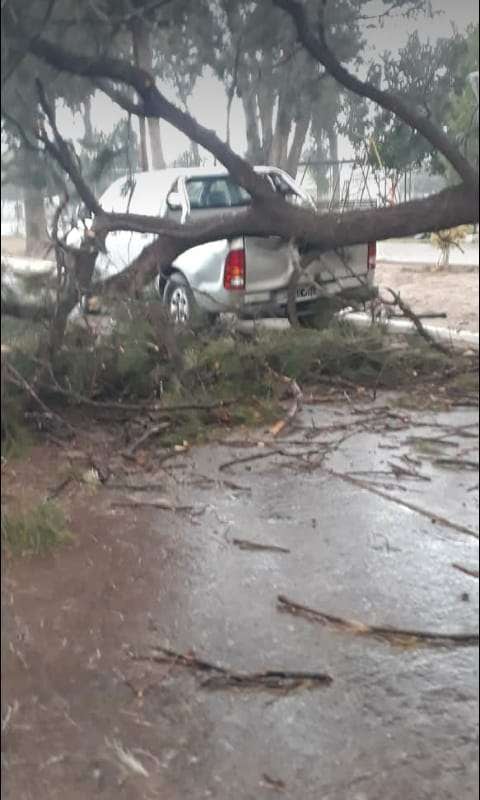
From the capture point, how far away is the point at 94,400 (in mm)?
1496

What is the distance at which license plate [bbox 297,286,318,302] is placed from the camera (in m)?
1.24

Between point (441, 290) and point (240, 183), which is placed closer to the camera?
point (240, 183)

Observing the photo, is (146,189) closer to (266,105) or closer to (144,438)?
(266,105)

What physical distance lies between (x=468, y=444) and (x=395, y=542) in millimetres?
233

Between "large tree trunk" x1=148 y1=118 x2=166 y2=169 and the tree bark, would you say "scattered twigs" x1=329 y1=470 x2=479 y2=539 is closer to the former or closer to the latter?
the tree bark

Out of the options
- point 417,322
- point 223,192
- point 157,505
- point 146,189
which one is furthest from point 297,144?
point 157,505

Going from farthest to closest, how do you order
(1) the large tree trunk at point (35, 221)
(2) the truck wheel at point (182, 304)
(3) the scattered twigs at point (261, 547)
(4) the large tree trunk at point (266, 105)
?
(3) the scattered twigs at point (261, 547)
(2) the truck wheel at point (182, 304)
(4) the large tree trunk at point (266, 105)
(1) the large tree trunk at point (35, 221)

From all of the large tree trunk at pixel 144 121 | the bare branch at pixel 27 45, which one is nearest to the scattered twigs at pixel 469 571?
A: the large tree trunk at pixel 144 121

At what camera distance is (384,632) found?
1.36 meters

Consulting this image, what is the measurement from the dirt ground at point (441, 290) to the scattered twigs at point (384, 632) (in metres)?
0.46

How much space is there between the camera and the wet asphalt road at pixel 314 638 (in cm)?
114

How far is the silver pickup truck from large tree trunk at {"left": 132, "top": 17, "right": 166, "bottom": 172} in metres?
0.02

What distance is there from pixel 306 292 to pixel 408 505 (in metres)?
0.40

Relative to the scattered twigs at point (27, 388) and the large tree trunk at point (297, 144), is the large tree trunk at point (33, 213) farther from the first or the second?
the large tree trunk at point (297, 144)
